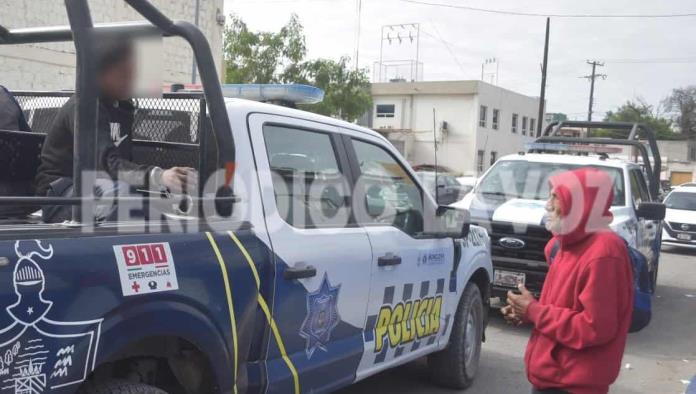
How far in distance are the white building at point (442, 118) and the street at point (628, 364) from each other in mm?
28903

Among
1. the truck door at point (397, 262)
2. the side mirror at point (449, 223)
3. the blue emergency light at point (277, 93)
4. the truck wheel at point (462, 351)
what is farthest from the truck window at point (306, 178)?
the truck wheel at point (462, 351)

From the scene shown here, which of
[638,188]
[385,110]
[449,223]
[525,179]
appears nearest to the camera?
[449,223]

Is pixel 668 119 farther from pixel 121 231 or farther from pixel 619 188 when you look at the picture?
pixel 121 231

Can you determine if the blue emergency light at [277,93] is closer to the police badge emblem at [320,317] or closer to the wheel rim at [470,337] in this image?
the police badge emblem at [320,317]

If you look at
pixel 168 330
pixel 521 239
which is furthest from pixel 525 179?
pixel 168 330

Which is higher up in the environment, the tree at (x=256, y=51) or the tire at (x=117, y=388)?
the tree at (x=256, y=51)

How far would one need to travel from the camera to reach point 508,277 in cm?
755

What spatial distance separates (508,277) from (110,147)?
5.52 m

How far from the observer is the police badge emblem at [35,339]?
2082mm

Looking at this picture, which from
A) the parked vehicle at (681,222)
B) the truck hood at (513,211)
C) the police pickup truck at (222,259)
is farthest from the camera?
the parked vehicle at (681,222)

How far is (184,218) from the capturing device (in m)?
2.86

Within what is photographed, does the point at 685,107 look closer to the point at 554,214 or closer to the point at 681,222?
the point at 681,222

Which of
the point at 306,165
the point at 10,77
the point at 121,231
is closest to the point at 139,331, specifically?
the point at 121,231

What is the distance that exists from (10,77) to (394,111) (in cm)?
2865
